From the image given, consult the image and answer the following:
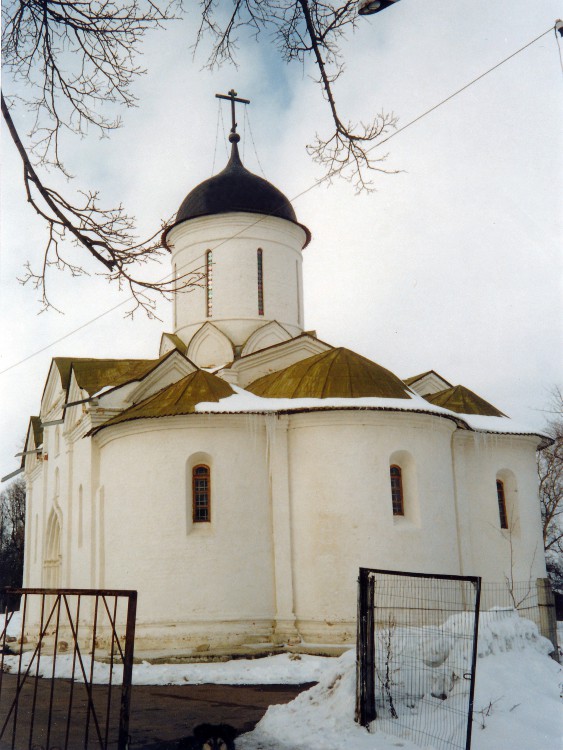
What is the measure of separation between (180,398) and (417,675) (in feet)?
31.2

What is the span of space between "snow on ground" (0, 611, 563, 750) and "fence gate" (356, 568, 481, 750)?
1.0 inches

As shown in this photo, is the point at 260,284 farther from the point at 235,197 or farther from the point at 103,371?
the point at 103,371

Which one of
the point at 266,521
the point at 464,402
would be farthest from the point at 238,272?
the point at 266,521

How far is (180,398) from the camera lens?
667 inches

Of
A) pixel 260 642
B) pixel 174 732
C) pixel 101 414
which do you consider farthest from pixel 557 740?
pixel 101 414

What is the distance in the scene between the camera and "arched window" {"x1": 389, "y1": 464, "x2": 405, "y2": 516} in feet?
54.6

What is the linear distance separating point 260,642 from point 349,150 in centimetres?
1101

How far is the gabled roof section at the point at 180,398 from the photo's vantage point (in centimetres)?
1669

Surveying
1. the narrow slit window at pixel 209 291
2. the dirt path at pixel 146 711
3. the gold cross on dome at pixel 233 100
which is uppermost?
the gold cross on dome at pixel 233 100

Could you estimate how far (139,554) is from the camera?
1627 cm

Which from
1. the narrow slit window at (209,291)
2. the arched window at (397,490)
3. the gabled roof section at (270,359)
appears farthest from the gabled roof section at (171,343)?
the arched window at (397,490)

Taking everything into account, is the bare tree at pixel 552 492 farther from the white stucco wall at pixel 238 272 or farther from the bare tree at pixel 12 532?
the bare tree at pixel 12 532

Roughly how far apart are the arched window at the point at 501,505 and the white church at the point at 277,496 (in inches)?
1.9

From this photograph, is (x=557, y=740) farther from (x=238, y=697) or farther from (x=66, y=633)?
(x=66, y=633)
